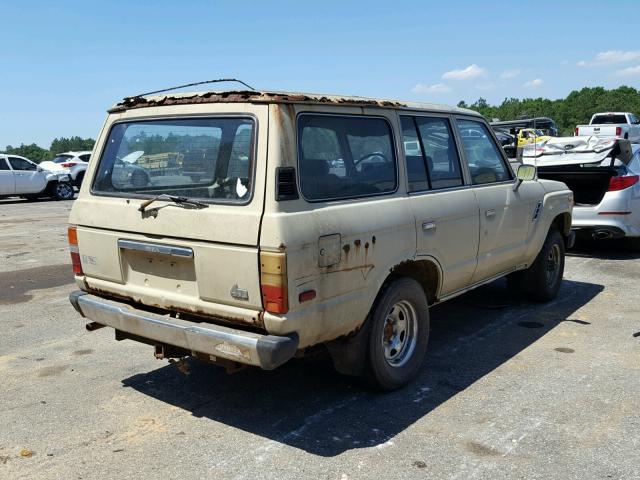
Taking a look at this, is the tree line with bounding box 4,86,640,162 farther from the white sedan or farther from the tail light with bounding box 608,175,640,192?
the tail light with bounding box 608,175,640,192

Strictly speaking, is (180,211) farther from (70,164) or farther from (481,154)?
(70,164)

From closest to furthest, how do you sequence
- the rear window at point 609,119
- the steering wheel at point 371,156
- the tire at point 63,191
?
the steering wheel at point 371,156, the tire at point 63,191, the rear window at point 609,119

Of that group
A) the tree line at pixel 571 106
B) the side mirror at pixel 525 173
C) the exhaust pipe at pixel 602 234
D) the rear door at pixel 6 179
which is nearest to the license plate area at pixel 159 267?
the side mirror at pixel 525 173

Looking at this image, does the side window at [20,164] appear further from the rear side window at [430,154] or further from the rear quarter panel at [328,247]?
the rear quarter panel at [328,247]

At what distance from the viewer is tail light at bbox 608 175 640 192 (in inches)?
340

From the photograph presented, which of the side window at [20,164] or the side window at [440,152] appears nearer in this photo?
the side window at [440,152]

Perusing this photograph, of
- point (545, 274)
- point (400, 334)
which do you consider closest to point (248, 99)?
point (400, 334)

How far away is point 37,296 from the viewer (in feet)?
23.5

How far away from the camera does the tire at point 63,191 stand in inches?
876

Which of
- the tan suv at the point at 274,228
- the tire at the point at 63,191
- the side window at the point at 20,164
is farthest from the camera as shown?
the tire at the point at 63,191

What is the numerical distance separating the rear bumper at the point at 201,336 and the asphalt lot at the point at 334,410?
568mm

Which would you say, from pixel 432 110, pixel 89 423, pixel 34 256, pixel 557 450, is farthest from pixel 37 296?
pixel 557 450

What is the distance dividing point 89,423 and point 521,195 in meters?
4.08

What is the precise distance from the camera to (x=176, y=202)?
3668 millimetres
